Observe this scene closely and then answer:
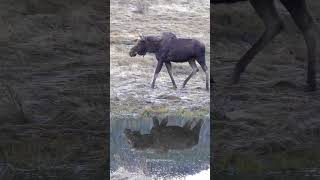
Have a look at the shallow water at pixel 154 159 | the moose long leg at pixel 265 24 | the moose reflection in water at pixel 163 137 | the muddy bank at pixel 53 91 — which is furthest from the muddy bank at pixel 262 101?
the muddy bank at pixel 53 91

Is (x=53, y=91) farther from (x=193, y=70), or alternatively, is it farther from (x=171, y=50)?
(x=193, y=70)

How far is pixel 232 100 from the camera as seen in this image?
24.9 ft

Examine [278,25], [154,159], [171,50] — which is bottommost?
[154,159]

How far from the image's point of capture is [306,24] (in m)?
7.73

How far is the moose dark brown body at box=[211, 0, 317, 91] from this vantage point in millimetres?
7699

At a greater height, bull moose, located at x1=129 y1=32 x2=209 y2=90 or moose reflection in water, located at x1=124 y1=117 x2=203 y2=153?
bull moose, located at x1=129 y1=32 x2=209 y2=90

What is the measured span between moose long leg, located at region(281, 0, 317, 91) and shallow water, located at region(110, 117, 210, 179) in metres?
1.94

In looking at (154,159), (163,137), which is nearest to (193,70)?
(163,137)

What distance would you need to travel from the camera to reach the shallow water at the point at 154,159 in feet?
24.7

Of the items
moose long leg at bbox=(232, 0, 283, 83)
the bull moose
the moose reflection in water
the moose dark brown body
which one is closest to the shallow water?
the moose reflection in water

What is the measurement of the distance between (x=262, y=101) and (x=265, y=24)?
4.01 feet

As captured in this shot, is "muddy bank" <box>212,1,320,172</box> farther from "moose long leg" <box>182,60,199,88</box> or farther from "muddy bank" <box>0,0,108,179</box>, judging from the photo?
"muddy bank" <box>0,0,108,179</box>

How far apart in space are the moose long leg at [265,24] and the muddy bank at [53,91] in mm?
2252

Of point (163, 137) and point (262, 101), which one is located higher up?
point (262, 101)
